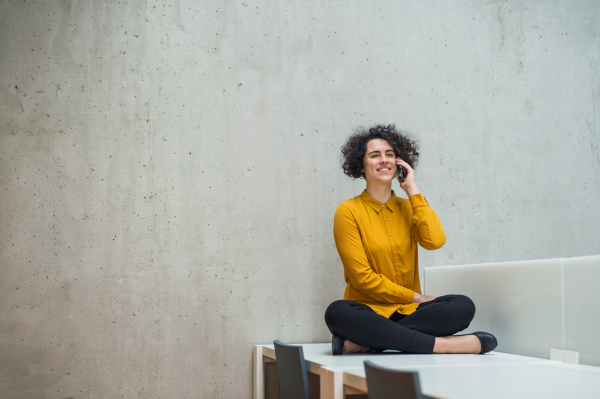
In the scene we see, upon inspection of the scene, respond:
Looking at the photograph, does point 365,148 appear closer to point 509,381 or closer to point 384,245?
point 384,245

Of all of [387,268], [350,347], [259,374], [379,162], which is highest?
[379,162]

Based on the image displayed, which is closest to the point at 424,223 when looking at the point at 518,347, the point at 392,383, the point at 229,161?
the point at 518,347

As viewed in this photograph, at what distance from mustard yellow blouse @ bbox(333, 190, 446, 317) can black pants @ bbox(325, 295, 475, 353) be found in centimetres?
11

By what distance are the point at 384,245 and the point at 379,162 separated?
40 centimetres

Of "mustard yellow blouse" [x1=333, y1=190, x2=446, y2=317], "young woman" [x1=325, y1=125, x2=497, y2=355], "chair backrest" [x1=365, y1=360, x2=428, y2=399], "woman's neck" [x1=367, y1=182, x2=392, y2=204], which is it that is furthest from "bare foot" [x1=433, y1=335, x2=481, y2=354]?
"chair backrest" [x1=365, y1=360, x2=428, y2=399]

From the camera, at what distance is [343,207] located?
245cm

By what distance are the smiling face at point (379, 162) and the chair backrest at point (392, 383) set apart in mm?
1406

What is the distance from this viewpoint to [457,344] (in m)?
2.11

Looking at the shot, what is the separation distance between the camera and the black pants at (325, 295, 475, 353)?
2.09m

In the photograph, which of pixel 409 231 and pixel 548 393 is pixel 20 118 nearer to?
pixel 409 231

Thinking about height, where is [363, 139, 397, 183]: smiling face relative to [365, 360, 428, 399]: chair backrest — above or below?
above

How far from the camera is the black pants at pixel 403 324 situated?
2088 millimetres

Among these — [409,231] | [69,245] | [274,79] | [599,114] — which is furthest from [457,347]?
[599,114]

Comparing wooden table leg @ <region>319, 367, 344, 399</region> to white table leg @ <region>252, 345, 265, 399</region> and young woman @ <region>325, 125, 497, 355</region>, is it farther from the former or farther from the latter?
white table leg @ <region>252, 345, 265, 399</region>
